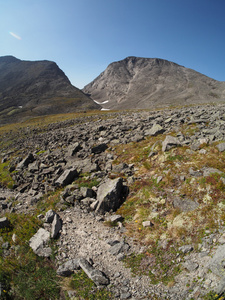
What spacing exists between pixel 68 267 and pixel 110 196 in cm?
437

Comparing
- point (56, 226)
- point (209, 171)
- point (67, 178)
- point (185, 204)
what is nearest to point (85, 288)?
point (56, 226)

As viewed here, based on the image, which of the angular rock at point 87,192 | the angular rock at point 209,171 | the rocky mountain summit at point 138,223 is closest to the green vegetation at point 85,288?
the rocky mountain summit at point 138,223

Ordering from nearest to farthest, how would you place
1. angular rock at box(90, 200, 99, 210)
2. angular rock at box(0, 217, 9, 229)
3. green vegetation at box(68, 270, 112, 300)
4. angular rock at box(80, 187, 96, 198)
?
1. green vegetation at box(68, 270, 112, 300)
2. angular rock at box(0, 217, 9, 229)
3. angular rock at box(90, 200, 99, 210)
4. angular rock at box(80, 187, 96, 198)

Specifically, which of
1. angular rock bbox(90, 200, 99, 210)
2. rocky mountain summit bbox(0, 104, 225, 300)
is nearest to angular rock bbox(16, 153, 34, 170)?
rocky mountain summit bbox(0, 104, 225, 300)

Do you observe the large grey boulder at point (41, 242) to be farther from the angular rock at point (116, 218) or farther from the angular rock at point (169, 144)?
the angular rock at point (169, 144)

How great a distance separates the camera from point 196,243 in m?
6.72

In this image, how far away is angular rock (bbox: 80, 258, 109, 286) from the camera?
20.2ft

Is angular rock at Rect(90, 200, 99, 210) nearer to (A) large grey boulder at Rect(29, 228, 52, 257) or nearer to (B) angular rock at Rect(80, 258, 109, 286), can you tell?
(A) large grey boulder at Rect(29, 228, 52, 257)

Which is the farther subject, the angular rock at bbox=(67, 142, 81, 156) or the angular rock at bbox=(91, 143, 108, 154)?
the angular rock at bbox=(67, 142, 81, 156)

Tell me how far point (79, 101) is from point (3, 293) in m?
156

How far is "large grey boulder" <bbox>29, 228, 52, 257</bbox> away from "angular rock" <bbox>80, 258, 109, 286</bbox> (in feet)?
6.28

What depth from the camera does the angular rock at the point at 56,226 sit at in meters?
8.25

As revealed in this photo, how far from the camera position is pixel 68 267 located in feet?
22.2

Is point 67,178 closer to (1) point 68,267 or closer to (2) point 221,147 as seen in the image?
(1) point 68,267
